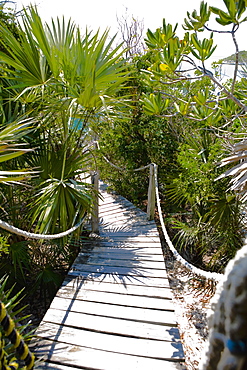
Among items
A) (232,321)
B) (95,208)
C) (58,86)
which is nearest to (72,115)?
(58,86)

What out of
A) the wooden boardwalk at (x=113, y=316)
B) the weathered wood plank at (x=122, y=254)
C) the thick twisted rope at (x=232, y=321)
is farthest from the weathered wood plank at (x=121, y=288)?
the thick twisted rope at (x=232, y=321)

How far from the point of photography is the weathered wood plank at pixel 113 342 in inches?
76.5

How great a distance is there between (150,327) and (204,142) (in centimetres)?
258

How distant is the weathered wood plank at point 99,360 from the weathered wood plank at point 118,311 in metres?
0.37

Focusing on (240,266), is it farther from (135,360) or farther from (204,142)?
(204,142)

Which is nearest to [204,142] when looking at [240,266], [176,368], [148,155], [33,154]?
[148,155]

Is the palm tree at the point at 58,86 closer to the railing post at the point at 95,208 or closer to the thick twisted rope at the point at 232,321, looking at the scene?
the railing post at the point at 95,208

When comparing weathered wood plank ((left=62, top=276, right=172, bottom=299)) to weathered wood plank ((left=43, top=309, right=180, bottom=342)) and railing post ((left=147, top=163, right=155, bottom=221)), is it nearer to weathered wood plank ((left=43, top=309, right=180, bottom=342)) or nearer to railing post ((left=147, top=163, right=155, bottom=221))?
weathered wood plank ((left=43, top=309, right=180, bottom=342))

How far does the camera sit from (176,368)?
1.83 meters

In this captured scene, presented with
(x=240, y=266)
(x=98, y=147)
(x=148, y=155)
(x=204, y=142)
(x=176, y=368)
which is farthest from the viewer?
(x=98, y=147)

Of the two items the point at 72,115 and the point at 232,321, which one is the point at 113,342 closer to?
the point at 232,321

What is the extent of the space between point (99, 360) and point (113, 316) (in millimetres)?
447

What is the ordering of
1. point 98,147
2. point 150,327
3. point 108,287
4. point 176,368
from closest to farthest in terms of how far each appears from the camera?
point 176,368 < point 150,327 < point 108,287 < point 98,147

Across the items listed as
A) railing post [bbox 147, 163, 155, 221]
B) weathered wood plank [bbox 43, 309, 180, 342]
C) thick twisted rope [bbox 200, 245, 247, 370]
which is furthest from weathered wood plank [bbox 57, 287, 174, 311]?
thick twisted rope [bbox 200, 245, 247, 370]
